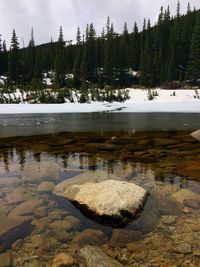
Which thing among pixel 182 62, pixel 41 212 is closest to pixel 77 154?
pixel 41 212

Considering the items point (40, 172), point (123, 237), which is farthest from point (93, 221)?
point (40, 172)

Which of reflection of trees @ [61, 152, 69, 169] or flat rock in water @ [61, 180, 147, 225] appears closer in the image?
flat rock in water @ [61, 180, 147, 225]

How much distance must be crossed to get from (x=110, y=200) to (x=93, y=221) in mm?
418

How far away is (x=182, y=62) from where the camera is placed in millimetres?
58688

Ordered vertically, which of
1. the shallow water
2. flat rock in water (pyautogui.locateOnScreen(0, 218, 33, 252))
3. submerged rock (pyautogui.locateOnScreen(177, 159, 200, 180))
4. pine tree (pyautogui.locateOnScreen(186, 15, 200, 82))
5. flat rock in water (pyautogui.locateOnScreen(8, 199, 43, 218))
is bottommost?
flat rock in water (pyautogui.locateOnScreen(0, 218, 33, 252))

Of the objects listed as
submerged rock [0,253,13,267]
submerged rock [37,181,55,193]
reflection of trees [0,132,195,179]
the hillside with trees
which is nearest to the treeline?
the hillside with trees

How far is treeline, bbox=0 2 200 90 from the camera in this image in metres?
52.8

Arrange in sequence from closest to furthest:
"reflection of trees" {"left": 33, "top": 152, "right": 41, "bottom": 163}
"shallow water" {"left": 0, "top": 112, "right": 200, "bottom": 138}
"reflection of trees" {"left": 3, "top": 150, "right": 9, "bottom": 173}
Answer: "reflection of trees" {"left": 3, "top": 150, "right": 9, "bottom": 173}, "reflection of trees" {"left": 33, "top": 152, "right": 41, "bottom": 163}, "shallow water" {"left": 0, "top": 112, "right": 200, "bottom": 138}

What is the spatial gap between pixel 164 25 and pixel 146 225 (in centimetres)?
7030

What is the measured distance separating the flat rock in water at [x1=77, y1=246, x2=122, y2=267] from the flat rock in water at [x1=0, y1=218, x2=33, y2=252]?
0.96 metres

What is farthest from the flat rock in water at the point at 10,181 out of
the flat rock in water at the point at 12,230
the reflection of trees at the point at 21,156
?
the flat rock in water at the point at 12,230

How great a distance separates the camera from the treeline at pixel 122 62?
52.8 metres

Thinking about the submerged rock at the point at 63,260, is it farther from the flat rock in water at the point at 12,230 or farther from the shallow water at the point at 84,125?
the shallow water at the point at 84,125

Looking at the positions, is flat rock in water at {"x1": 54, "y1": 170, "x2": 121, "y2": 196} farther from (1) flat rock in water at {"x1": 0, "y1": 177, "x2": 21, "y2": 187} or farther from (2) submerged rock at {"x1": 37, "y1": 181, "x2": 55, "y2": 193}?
(1) flat rock in water at {"x1": 0, "y1": 177, "x2": 21, "y2": 187}
